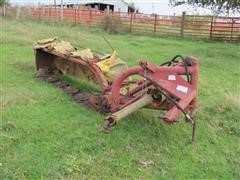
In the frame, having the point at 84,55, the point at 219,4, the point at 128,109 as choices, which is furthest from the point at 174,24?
the point at 128,109

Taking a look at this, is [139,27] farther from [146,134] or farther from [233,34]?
[146,134]

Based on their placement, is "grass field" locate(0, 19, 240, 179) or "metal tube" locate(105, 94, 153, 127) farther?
"metal tube" locate(105, 94, 153, 127)

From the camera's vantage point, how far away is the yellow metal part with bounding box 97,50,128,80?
5.65 meters

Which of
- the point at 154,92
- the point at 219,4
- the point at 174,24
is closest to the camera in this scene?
the point at 154,92

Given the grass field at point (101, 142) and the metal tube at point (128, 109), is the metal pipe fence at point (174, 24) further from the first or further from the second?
the metal tube at point (128, 109)

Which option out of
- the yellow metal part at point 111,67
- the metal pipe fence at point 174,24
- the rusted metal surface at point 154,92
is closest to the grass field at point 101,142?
the rusted metal surface at point 154,92

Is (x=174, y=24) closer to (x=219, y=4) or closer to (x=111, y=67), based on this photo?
(x=219, y=4)

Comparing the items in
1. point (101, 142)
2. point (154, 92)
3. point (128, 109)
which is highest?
point (154, 92)

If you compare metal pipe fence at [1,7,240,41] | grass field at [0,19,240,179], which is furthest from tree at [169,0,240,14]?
grass field at [0,19,240,179]

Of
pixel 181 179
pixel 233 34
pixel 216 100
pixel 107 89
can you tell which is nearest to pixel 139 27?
pixel 233 34

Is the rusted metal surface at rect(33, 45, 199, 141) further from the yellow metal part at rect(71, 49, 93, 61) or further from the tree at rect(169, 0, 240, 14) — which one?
the tree at rect(169, 0, 240, 14)

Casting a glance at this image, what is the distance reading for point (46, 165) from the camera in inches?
150

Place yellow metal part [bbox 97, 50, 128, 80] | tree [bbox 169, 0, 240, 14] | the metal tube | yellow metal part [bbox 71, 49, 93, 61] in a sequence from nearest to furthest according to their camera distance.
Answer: the metal tube, yellow metal part [bbox 97, 50, 128, 80], yellow metal part [bbox 71, 49, 93, 61], tree [bbox 169, 0, 240, 14]

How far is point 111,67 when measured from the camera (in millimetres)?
5750
